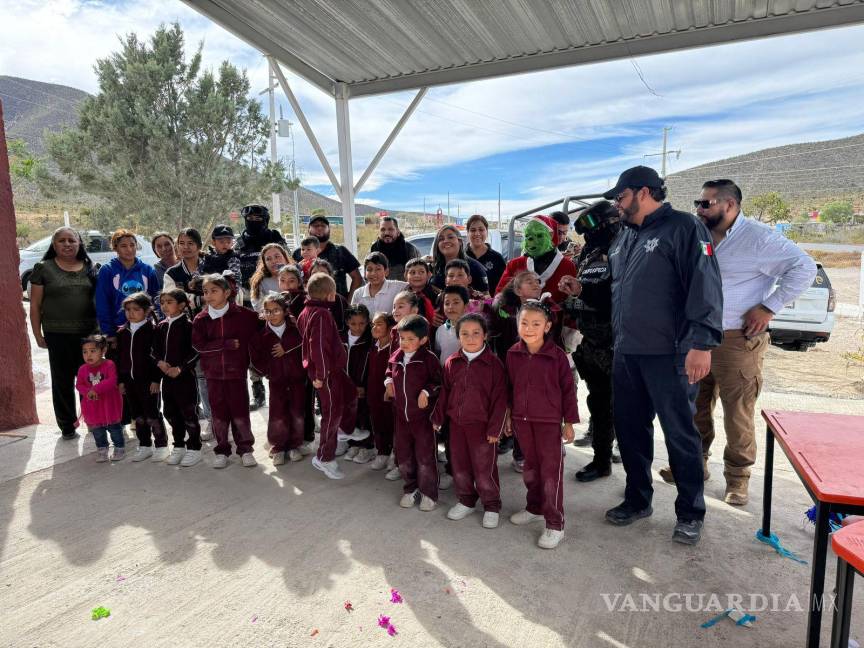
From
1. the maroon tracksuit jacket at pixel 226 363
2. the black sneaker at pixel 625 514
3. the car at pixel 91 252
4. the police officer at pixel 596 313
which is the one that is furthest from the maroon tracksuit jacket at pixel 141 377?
the car at pixel 91 252

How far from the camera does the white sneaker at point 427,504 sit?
3.24 metres

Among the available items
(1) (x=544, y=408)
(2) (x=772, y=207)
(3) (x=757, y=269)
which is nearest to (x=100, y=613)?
(1) (x=544, y=408)

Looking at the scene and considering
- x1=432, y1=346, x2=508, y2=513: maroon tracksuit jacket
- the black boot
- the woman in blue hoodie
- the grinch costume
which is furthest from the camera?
→ the black boot

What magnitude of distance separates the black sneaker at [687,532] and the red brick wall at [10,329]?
5476mm

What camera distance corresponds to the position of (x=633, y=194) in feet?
9.45

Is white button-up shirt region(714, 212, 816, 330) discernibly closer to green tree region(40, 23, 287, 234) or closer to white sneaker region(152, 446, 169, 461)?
white sneaker region(152, 446, 169, 461)

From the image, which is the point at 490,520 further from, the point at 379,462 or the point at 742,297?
the point at 742,297

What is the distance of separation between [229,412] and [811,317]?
8.22 metres

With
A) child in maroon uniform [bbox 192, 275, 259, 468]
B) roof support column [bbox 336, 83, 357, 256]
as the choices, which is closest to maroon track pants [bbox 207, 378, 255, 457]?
child in maroon uniform [bbox 192, 275, 259, 468]

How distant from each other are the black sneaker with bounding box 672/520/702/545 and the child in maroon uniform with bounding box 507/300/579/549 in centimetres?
62

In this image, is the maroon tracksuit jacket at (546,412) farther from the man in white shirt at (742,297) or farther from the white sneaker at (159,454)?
the white sneaker at (159,454)

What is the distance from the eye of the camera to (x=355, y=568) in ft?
8.66

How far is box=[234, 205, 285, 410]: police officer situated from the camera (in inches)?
201

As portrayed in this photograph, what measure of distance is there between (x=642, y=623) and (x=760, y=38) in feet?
17.9
